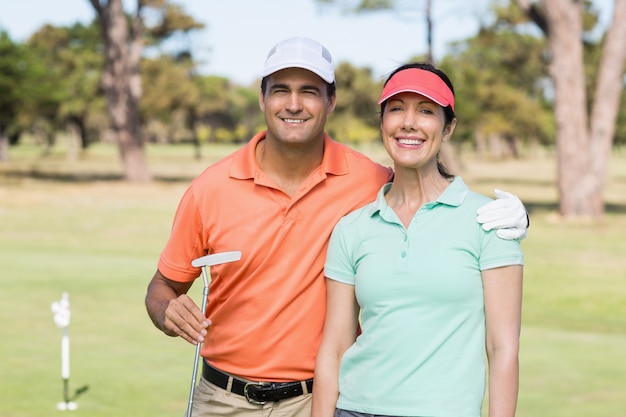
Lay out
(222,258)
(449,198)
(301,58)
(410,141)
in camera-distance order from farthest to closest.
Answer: (301,58) → (222,258) → (410,141) → (449,198)

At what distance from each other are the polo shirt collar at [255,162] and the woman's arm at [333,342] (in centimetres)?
59

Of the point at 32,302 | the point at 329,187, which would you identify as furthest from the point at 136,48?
the point at 329,187

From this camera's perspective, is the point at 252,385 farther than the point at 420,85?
Yes

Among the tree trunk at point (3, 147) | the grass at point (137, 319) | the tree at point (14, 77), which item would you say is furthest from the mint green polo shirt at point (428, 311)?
the tree trunk at point (3, 147)

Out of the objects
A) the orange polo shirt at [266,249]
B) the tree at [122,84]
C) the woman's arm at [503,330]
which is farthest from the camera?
the tree at [122,84]

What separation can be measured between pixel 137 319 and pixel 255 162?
5399mm

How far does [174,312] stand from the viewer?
10.1 feet

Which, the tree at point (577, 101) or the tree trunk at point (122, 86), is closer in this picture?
the tree at point (577, 101)


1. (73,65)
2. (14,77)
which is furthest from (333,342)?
(73,65)

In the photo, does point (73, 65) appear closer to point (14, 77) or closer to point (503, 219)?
point (14, 77)

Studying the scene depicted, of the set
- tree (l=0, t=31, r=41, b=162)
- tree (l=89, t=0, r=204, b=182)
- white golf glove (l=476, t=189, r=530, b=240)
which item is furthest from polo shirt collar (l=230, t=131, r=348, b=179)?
tree (l=0, t=31, r=41, b=162)

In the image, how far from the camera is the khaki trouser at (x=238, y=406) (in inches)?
127

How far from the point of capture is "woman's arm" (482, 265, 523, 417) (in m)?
2.60

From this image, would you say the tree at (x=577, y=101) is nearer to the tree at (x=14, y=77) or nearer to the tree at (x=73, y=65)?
the tree at (x=14, y=77)
